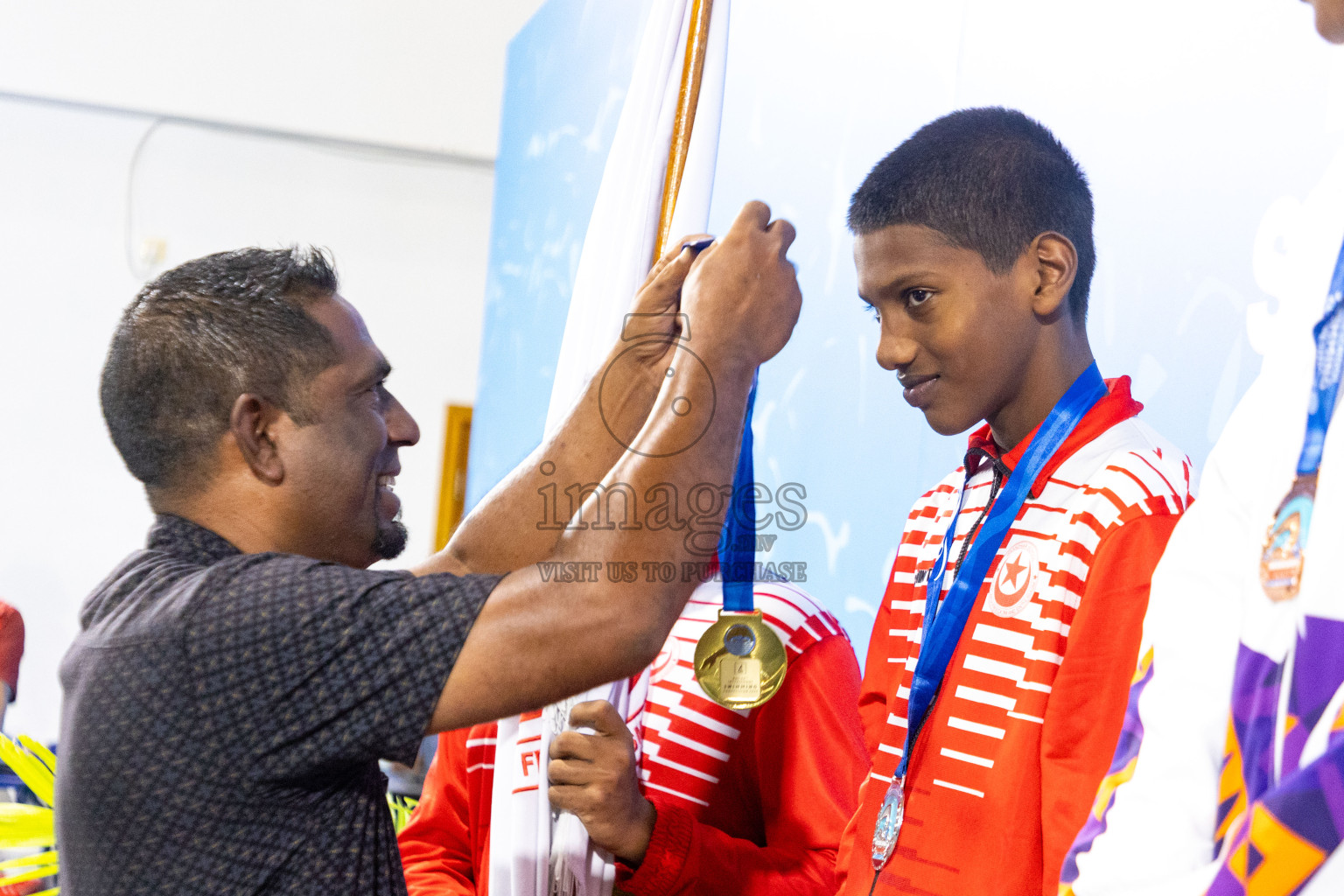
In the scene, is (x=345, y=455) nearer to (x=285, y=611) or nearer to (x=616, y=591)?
(x=285, y=611)

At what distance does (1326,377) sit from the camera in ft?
2.36

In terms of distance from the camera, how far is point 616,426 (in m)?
1.47

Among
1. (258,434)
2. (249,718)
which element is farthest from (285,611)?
(258,434)

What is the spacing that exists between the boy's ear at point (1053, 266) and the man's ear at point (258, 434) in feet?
2.88

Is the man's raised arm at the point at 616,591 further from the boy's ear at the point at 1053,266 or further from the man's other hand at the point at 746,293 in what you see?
the boy's ear at the point at 1053,266

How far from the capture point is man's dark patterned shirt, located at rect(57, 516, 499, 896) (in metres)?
1.03

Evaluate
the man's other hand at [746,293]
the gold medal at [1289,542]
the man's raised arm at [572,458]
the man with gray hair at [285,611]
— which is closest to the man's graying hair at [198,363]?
the man with gray hair at [285,611]

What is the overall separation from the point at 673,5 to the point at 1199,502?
0.98 meters

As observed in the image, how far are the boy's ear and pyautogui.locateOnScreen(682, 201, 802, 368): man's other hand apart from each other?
0.34 metres

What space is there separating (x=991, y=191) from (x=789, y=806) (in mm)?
831

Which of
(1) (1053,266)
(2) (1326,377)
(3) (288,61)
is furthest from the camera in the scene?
(3) (288,61)

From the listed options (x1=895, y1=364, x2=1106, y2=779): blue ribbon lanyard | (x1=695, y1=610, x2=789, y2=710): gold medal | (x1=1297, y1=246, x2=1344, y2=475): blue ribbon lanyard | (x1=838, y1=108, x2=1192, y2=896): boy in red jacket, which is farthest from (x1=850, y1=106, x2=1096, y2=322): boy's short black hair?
(x1=1297, y1=246, x2=1344, y2=475): blue ribbon lanyard

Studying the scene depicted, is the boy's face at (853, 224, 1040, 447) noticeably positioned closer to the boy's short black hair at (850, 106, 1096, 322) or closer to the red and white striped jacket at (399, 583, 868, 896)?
the boy's short black hair at (850, 106, 1096, 322)

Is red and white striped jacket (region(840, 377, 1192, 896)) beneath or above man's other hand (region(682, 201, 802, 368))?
beneath
